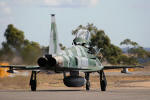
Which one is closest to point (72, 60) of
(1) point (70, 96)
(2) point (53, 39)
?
(2) point (53, 39)

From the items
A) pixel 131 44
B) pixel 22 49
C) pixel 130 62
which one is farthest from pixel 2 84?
pixel 131 44

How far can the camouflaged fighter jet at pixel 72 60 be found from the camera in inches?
1212

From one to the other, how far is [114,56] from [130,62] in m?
7.52

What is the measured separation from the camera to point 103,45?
10962cm

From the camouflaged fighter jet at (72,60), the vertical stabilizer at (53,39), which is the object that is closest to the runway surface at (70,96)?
the camouflaged fighter jet at (72,60)

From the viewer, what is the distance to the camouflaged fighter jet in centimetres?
3080

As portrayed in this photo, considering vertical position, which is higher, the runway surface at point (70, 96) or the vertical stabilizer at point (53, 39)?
the vertical stabilizer at point (53, 39)

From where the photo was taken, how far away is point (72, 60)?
107 feet

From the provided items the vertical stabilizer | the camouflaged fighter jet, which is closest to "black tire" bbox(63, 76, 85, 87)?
the camouflaged fighter jet

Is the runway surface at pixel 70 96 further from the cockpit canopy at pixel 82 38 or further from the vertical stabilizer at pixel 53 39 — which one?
the cockpit canopy at pixel 82 38

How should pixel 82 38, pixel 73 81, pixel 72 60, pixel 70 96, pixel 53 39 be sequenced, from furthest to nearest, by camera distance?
pixel 82 38 → pixel 73 81 → pixel 72 60 → pixel 53 39 → pixel 70 96

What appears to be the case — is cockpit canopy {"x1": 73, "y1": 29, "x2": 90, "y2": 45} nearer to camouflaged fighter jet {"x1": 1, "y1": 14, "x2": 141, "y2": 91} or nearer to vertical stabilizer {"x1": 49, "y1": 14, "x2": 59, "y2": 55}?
camouflaged fighter jet {"x1": 1, "y1": 14, "x2": 141, "y2": 91}

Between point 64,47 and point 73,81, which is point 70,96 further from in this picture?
point 64,47

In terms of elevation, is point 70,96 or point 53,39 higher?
point 53,39
